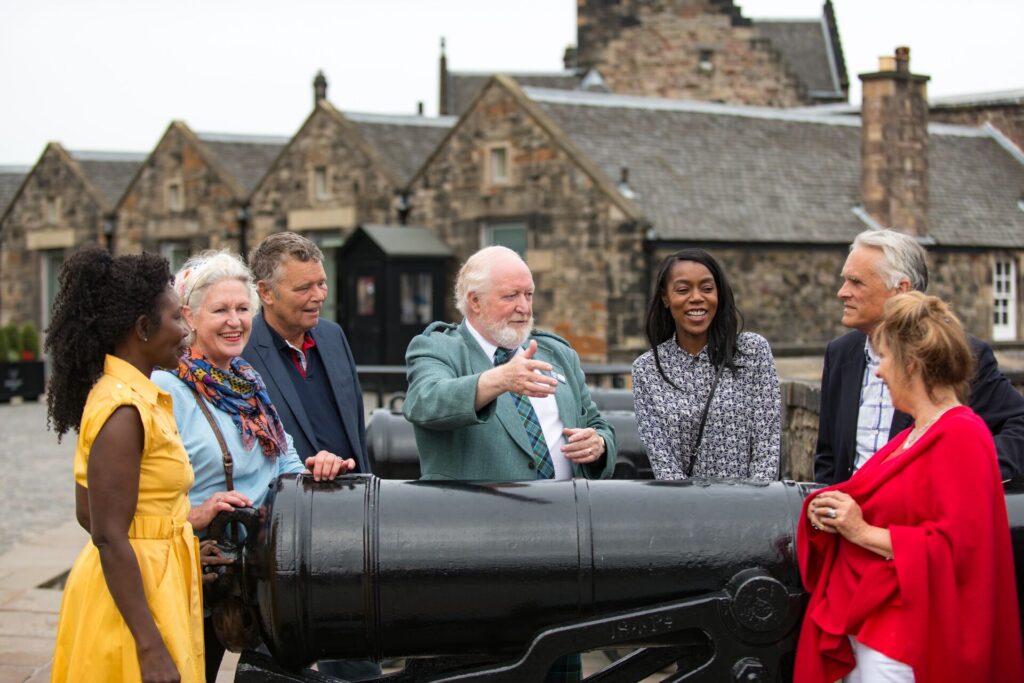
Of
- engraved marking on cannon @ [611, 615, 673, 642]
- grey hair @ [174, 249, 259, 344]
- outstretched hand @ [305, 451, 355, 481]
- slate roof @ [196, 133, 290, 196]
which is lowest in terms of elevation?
engraved marking on cannon @ [611, 615, 673, 642]

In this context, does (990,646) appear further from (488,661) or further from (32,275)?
(32,275)

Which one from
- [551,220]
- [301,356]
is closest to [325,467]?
[301,356]

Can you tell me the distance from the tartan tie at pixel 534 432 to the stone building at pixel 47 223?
28236mm

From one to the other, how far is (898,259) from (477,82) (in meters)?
37.1

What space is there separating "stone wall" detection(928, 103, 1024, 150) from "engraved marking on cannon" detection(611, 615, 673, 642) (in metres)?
25.2

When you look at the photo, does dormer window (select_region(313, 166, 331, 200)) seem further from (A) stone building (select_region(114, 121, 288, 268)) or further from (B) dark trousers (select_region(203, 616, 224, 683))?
(B) dark trousers (select_region(203, 616, 224, 683))

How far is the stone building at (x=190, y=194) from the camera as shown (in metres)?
27.0

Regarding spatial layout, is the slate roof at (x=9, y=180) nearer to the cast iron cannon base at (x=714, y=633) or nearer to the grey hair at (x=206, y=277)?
the grey hair at (x=206, y=277)

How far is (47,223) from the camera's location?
32.2 metres

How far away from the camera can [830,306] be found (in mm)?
21359

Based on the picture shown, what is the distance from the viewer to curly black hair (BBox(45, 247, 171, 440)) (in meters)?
3.18

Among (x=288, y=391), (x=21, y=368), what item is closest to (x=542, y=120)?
(x=21, y=368)

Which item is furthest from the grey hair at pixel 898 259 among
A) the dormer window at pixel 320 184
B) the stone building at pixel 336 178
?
the dormer window at pixel 320 184

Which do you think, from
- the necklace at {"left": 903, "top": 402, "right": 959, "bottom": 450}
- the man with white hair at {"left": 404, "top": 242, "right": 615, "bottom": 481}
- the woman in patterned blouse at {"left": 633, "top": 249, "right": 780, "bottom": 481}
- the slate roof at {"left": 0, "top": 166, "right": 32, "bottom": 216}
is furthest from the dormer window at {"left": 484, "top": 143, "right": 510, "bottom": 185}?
the slate roof at {"left": 0, "top": 166, "right": 32, "bottom": 216}
